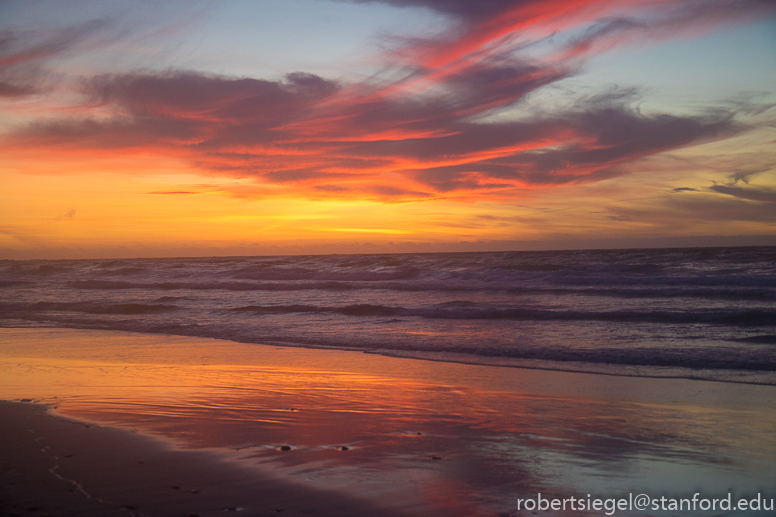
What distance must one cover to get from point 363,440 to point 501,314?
13.6 meters

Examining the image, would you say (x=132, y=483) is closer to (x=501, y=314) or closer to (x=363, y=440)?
(x=363, y=440)

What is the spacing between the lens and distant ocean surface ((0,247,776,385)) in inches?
426

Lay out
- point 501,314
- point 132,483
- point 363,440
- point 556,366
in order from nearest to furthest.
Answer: point 132,483
point 363,440
point 556,366
point 501,314

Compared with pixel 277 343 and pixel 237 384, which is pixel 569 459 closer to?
pixel 237 384

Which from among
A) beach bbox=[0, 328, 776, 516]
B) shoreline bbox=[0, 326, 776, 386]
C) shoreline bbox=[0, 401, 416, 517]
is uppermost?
shoreline bbox=[0, 401, 416, 517]

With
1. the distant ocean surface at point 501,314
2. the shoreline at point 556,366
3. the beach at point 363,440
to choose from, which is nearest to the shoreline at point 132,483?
the beach at point 363,440

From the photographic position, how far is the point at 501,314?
18.1 metres

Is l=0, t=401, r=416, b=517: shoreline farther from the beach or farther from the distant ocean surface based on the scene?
the distant ocean surface

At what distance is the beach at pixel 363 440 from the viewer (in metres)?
3.88

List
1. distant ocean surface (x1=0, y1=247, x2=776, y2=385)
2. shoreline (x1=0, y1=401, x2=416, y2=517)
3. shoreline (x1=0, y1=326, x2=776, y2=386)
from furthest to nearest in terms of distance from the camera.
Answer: distant ocean surface (x1=0, y1=247, x2=776, y2=385) → shoreline (x1=0, y1=326, x2=776, y2=386) → shoreline (x1=0, y1=401, x2=416, y2=517)

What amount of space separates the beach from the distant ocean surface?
7.00ft

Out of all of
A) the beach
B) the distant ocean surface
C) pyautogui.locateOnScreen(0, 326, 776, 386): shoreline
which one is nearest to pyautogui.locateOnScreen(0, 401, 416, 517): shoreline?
the beach

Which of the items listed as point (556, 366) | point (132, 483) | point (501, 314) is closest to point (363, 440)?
point (132, 483)

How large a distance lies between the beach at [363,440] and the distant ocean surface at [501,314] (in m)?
2.13
